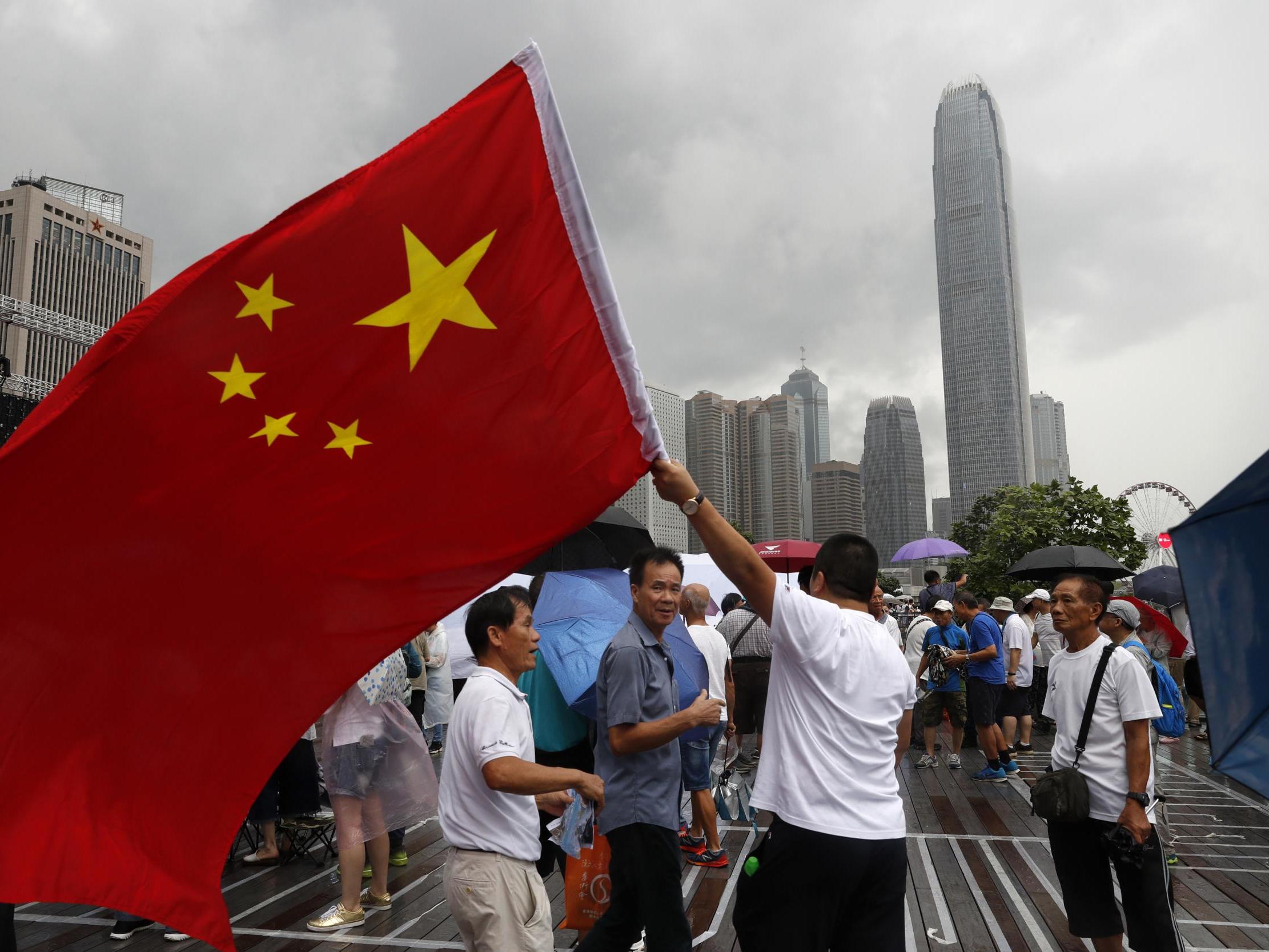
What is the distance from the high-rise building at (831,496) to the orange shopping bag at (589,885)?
139449 millimetres

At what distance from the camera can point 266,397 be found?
2.99m

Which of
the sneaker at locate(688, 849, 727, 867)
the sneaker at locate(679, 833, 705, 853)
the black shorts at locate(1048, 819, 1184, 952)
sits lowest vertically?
the sneaker at locate(688, 849, 727, 867)

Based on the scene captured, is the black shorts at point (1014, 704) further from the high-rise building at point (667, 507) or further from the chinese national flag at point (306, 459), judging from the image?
the high-rise building at point (667, 507)

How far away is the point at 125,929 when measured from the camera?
534cm

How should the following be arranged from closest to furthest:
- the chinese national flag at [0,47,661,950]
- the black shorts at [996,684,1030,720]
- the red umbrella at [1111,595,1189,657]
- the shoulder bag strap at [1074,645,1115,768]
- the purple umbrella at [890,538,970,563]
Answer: the chinese national flag at [0,47,661,950]
the shoulder bag strap at [1074,645,1115,768]
the black shorts at [996,684,1030,720]
the red umbrella at [1111,595,1189,657]
the purple umbrella at [890,538,970,563]

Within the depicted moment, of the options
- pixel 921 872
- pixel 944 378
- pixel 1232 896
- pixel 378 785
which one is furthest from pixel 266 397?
pixel 944 378

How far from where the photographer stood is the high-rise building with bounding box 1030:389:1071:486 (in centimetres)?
18362

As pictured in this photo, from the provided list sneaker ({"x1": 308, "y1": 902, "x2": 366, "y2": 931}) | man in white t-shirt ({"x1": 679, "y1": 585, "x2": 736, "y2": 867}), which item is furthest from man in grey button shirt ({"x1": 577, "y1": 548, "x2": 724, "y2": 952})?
sneaker ({"x1": 308, "y1": 902, "x2": 366, "y2": 931})

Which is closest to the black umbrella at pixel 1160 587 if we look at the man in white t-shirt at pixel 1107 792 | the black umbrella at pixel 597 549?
the black umbrella at pixel 597 549

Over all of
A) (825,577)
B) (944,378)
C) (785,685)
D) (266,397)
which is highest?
(944,378)

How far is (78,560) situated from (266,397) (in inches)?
29.4

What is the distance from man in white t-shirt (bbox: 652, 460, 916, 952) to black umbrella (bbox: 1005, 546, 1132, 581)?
28.7 ft

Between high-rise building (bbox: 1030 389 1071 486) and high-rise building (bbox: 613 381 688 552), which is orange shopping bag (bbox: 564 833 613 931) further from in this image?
high-rise building (bbox: 1030 389 1071 486)

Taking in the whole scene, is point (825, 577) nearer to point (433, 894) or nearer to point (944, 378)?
point (433, 894)
